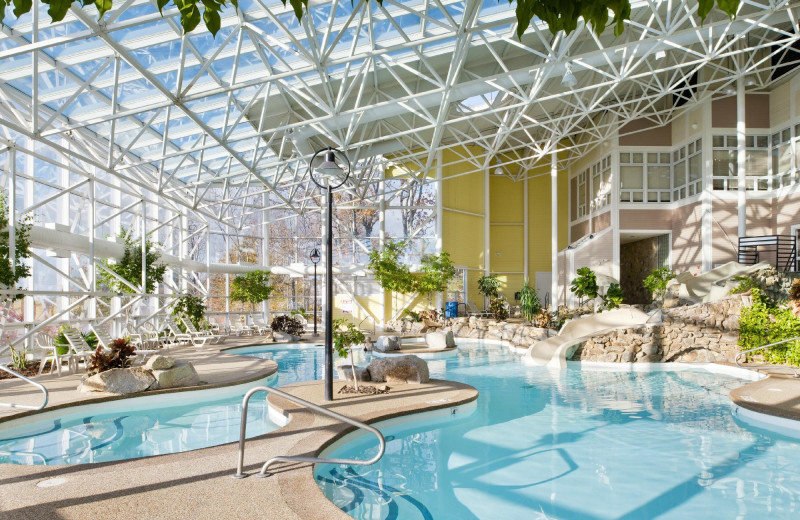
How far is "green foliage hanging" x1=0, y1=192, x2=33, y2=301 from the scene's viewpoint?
9.40 metres

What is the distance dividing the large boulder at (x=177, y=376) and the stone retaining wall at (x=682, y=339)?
8.55m

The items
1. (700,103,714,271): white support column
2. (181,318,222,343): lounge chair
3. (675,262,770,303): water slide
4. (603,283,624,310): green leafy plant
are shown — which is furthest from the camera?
(700,103,714,271): white support column

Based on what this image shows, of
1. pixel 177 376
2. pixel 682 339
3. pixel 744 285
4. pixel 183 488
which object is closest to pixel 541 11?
pixel 183 488

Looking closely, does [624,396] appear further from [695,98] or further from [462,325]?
[695,98]

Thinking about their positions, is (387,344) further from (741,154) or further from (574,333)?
(741,154)

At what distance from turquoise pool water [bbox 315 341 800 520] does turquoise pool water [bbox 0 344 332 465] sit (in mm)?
2070

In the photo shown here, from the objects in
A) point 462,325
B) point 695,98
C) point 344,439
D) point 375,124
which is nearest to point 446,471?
point 344,439

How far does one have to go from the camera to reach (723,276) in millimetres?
17078

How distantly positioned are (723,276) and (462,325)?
851 centimetres

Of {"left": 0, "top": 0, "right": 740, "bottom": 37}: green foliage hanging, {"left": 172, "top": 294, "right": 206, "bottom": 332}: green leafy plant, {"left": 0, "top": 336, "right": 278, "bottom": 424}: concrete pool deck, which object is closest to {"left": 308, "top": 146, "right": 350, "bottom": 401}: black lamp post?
{"left": 0, "top": 336, "right": 278, "bottom": 424}: concrete pool deck

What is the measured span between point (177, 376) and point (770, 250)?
687 inches

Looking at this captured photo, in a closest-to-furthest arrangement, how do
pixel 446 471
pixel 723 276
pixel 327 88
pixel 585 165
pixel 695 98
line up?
Answer: pixel 446 471 → pixel 327 88 → pixel 723 276 → pixel 695 98 → pixel 585 165

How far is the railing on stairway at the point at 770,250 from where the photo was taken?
16.2m

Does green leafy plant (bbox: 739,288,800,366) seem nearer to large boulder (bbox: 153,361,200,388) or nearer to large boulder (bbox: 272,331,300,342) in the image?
large boulder (bbox: 153,361,200,388)
